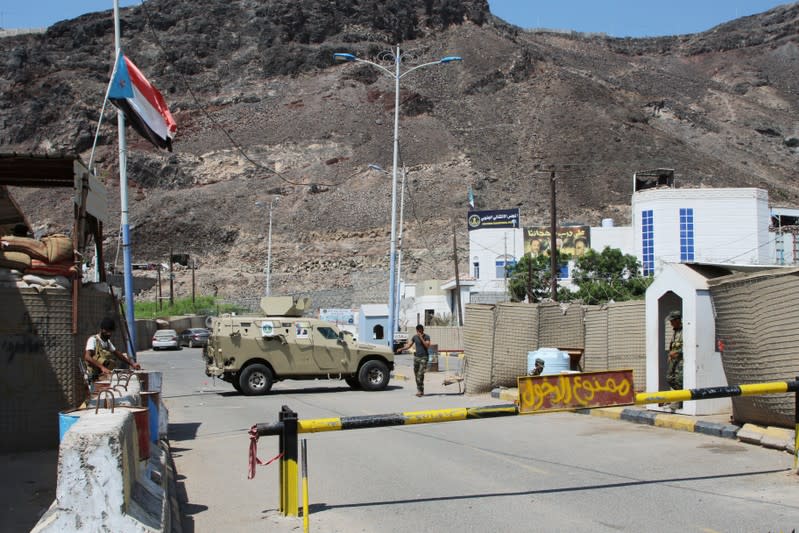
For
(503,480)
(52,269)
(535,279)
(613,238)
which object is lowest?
(503,480)

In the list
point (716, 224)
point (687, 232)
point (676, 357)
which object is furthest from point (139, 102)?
point (716, 224)

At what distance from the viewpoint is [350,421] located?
7.39 meters

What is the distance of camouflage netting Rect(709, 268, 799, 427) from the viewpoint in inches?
400

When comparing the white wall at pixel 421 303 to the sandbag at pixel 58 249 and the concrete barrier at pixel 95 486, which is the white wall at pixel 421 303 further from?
the concrete barrier at pixel 95 486

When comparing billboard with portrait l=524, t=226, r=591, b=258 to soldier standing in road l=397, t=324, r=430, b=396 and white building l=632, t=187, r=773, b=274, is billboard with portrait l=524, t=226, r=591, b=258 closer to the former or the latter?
white building l=632, t=187, r=773, b=274

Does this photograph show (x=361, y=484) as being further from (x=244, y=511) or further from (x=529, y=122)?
(x=529, y=122)

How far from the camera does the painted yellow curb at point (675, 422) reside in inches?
477

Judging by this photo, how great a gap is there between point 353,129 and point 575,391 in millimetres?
111539

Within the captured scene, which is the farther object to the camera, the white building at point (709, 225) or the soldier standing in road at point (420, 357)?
the white building at point (709, 225)

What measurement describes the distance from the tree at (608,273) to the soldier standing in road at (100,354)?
4279cm

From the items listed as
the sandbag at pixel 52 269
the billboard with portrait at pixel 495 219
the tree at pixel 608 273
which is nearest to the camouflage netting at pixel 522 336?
the sandbag at pixel 52 269

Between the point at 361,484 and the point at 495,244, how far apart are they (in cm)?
5762

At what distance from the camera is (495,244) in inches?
2596

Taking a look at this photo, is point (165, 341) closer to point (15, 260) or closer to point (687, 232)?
point (687, 232)
